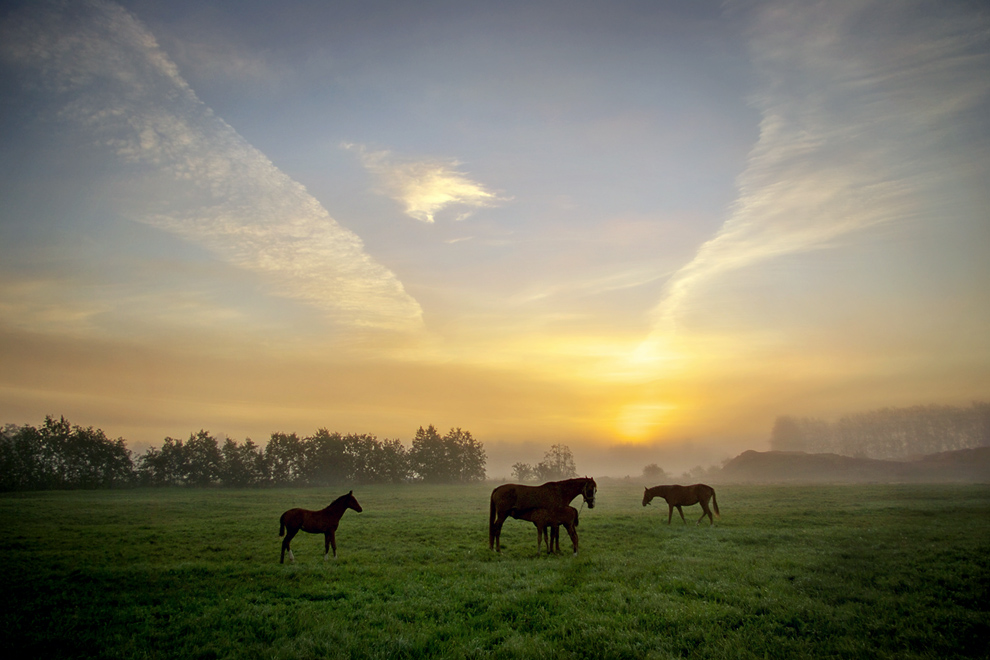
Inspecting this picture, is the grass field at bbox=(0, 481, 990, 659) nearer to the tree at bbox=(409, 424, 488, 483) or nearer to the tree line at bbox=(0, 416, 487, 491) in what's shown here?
the tree line at bbox=(0, 416, 487, 491)

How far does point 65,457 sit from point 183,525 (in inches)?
2787

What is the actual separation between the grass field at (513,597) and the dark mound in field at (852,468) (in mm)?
110471

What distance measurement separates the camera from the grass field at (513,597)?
8.21 metres

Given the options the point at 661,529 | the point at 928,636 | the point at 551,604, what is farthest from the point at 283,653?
the point at 661,529

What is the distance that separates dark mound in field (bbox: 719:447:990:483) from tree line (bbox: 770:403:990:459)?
65.7 ft

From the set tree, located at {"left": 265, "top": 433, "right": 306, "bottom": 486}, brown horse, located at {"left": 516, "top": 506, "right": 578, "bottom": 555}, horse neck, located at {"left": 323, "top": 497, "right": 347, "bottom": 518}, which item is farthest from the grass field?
tree, located at {"left": 265, "top": 433, "right": 306, "bottom": 486}

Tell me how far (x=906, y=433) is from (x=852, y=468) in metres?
47.0

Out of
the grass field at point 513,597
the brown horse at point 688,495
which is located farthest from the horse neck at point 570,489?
the brown horse at point 688,495

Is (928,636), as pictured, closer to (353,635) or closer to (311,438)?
(353,635)

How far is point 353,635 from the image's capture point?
876cm

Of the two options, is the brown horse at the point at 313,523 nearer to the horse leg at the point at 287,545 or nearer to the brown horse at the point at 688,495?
the horse leg at the point at 287,545

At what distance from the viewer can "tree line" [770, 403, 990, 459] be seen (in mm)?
134875

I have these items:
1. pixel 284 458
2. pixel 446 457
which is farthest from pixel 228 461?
pixel 446 457

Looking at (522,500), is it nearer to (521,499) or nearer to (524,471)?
(521,499)
